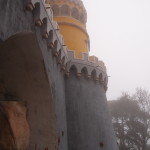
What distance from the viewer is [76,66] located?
13.7 meters

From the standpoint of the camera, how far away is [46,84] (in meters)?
9.64

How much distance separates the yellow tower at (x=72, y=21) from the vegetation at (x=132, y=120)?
665 inches

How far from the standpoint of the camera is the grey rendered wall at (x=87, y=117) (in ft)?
40.8

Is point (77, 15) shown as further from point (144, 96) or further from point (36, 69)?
point (144, 96)

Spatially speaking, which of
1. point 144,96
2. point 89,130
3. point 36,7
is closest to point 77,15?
point 89,130

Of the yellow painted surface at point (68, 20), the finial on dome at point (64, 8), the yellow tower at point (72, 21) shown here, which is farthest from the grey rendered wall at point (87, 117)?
the finial on dome at point (64, 8)

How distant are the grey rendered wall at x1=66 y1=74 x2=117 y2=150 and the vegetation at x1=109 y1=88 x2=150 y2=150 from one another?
16698mm

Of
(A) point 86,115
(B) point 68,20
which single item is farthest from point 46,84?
(B) point 68,20

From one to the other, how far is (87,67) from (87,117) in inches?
114

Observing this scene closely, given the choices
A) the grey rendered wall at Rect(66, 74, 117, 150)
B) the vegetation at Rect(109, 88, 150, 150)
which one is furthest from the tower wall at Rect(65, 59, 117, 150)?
the vegetation at Rect(109, 88, 150, 150)

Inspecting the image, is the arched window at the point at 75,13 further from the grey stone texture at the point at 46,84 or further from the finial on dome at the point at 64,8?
the grey stone texture at the point at 46,84

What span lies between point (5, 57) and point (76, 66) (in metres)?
5.75

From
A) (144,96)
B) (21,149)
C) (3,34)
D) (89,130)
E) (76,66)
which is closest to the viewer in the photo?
(3,34)

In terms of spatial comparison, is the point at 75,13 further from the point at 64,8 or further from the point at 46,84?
the point at 46,84
